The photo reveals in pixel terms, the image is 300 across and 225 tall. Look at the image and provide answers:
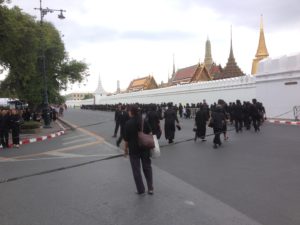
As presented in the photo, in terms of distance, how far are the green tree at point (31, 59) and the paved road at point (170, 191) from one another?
28.8 feet

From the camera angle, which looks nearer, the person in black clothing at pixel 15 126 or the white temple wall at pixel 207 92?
the person in black clothing at pixel 15 126

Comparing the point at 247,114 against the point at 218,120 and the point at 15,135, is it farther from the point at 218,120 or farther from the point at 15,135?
the point at 15,135

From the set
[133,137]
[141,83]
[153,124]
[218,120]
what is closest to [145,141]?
[133,137]

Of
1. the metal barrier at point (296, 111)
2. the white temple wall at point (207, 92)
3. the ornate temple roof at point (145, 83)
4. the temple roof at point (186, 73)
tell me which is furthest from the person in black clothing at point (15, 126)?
the ornate temple roof at point (145, 83)

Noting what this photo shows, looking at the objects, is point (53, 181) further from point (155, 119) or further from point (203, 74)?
point (203, 74)

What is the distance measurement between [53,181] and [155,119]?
5.89 m

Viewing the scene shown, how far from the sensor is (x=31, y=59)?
2344 cm

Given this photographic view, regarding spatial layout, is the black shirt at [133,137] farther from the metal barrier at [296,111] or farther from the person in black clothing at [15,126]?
the metal barrier at [296,111]

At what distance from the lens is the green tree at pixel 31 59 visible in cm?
1984

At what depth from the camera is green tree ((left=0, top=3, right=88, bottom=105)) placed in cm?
1984

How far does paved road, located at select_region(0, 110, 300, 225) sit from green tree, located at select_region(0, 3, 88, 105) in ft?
28.8

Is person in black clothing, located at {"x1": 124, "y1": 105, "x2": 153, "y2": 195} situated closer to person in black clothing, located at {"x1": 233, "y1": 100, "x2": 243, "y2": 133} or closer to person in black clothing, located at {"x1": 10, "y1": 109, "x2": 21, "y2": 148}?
person in black clothing, located at {"x1": 10, "y1": 109, "x2": 21, "y2": 148}

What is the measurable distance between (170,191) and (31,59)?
58.6ft

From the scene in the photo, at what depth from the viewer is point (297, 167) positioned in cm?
994
